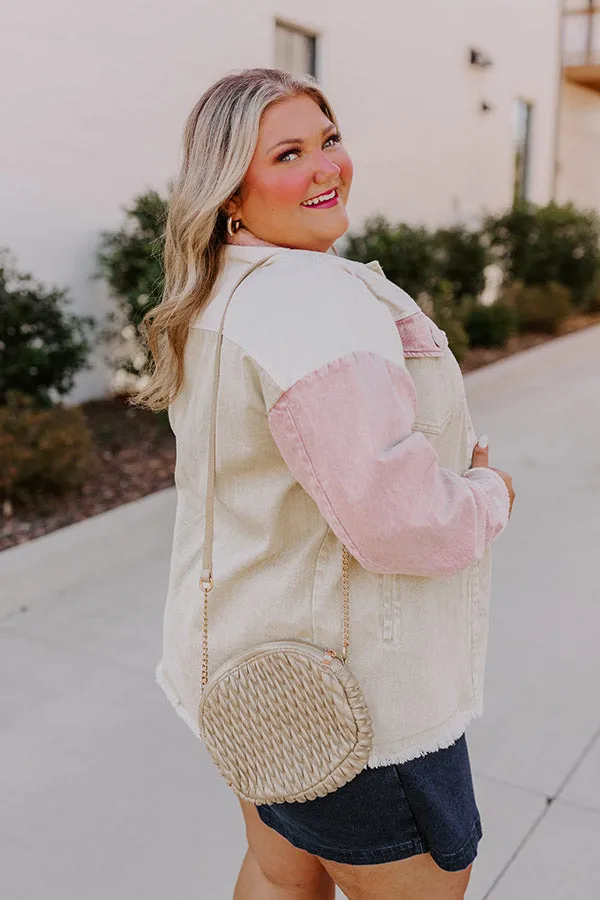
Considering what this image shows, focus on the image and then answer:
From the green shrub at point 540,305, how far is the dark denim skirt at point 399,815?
10713 millimetres

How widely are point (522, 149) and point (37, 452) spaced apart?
11510 millimetres

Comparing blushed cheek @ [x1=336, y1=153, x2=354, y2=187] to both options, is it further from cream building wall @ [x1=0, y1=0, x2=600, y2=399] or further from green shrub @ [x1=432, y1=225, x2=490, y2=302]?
green shrub @ [x1=432, y1=225, x2=490, y2=302]

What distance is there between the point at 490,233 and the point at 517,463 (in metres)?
6.99

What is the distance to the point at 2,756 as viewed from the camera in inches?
114

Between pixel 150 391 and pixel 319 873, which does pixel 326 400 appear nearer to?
pixel 150 391

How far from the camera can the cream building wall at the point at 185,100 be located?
638 centimetres

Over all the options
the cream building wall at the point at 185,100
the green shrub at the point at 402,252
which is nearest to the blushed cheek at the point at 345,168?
the cream building wall at the point at 185,100

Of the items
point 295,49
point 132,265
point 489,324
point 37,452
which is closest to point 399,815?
point 37,452

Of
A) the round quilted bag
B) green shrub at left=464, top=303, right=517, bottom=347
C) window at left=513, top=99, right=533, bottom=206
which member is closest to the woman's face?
the round quilted bag

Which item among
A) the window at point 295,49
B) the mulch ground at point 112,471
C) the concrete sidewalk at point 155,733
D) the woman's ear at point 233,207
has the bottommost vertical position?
the mulch ground at point 112,471

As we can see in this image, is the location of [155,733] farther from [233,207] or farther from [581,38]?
[581,38]

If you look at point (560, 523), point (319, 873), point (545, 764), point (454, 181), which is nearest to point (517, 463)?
point (560, 523)

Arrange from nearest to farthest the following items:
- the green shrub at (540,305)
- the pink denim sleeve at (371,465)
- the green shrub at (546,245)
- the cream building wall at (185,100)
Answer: the pink denim sleeve at (371,465)
the cream building wall at (185,100)
the green shrub at (540,305)
the green shrub at (546,245)

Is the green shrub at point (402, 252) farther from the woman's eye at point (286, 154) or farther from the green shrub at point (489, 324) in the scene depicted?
the woman's eye at point (286, 154)
